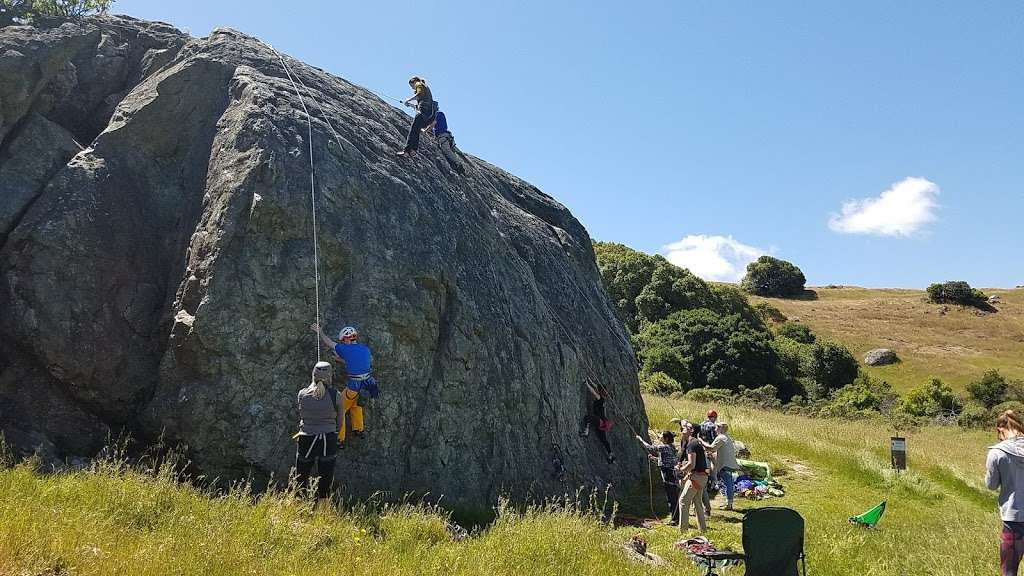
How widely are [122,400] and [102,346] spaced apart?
95 cm

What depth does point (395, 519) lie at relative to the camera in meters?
8.46

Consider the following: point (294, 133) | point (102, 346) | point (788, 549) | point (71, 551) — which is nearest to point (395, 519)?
point (71, 551)

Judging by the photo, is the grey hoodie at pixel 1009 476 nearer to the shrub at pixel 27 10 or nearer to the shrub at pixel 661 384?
the shrub at pixel 27 10

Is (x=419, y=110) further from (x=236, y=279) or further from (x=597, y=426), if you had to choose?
(x=597, y=426)

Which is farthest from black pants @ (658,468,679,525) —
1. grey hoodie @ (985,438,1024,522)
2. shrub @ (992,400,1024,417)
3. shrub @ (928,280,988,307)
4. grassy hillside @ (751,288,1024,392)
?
shrub @ (928,280,988,307)

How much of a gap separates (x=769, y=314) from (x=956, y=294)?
30424mm

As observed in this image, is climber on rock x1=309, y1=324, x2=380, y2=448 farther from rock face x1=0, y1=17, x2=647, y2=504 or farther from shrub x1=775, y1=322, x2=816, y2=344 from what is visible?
shrub x1=775, y1=322, x2=816, y2=344

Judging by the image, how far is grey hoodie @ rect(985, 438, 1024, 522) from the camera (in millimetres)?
7242

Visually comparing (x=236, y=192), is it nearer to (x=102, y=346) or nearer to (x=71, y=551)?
(x=102, y=346)

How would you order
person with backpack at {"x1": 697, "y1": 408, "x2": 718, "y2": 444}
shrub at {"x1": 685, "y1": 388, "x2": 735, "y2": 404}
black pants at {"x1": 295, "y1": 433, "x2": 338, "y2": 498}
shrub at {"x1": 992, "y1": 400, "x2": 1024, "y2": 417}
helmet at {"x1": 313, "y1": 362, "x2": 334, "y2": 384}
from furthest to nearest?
shrub at {"x1": 992, "y1": 400, "x2": 1024, "y2": 417}
shrub at {"x1": 685, "y1": 388, "x2": 735, "y2": 404}
person with backpack at {"x1": 697, "y1": 408, "x2": 718, "y2": 444}
black pants at {"x1": 295, "y1": 433, "x2": 338, "y2": 498}
helmet at {"x1": 313, "y1": 362, "x2": 334, "y2": 384}

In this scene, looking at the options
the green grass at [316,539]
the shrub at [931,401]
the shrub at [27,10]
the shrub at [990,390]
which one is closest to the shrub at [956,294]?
the shrub at [990,390]

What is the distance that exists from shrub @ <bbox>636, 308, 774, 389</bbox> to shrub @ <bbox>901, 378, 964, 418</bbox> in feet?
36.1

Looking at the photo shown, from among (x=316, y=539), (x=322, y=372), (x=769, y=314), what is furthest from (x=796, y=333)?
(x=316, y=539)

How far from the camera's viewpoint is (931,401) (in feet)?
163
